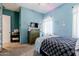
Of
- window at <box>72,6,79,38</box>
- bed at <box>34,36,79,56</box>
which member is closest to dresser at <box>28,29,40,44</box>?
bed at <box>34,36,79,56</box>

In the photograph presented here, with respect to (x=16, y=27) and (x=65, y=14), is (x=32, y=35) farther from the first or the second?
(x=65, y=14)

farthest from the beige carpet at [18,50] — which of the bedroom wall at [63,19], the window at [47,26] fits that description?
the bedroom wall at [63,19]

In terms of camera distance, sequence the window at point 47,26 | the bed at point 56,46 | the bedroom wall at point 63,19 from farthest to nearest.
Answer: the window at point 47,26
the bedroom wall at point 63,19
the bed at point 56,46

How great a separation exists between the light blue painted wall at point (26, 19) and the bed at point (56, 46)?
0.22 metres

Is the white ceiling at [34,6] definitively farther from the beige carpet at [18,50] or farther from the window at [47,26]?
the beige carpet at [18,50]

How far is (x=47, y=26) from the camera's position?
80.1 inches

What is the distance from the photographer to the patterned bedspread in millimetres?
1808

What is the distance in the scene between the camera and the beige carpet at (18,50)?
6.36 ft

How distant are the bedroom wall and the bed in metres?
0.09

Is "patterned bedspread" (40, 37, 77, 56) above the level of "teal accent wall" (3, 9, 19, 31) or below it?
below

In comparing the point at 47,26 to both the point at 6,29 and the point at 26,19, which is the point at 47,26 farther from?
the point at 6,29

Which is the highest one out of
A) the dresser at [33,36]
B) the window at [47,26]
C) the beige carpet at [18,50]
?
the window at [47,26]

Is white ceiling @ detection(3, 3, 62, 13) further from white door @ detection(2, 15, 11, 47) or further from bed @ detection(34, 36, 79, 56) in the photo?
bed @ detection(34, 36, 79, 56)

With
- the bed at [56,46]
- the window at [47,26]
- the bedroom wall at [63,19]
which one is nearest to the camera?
the bed at [56,46]
